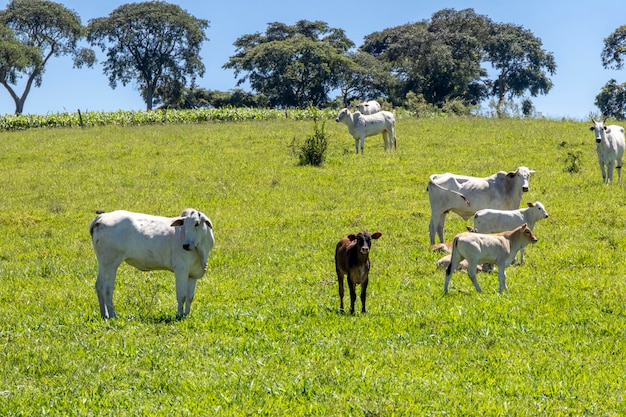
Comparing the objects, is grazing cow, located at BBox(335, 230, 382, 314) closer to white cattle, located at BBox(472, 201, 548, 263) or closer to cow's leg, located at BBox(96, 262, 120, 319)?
cow's leg, located at BBox(96, 262, 120, 319)

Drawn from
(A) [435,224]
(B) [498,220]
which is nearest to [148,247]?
(B) [498,220]

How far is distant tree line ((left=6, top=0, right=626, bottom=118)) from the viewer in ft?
227

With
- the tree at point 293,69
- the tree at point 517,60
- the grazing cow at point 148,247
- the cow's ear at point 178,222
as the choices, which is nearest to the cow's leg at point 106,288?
the grazing cow at point 148,247

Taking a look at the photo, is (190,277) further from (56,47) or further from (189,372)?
(56,47)

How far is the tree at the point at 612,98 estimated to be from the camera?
6856 centimetres

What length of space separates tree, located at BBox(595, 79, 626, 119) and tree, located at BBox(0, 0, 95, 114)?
5072 cm

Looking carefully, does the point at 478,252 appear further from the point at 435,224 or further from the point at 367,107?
the point at 367,107

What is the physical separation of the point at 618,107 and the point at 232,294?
63089mm

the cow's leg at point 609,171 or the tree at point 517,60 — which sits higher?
the tree at point 517,60

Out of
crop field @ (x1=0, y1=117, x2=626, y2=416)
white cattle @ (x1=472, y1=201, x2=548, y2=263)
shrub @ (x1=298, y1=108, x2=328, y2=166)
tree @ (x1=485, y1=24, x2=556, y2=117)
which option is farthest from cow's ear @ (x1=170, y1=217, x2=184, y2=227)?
tree @ (x1=485, y1=24, x2=556, y2=117)

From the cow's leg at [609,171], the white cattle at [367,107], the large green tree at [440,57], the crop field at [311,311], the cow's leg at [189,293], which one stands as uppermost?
the large green tree at [440,57]

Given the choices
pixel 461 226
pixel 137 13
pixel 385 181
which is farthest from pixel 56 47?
pixel 461 226

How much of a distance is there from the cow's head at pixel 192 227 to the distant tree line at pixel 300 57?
5684 centimetres

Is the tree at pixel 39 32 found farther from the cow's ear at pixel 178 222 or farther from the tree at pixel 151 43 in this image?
the cow's ear at pixel 178 222
